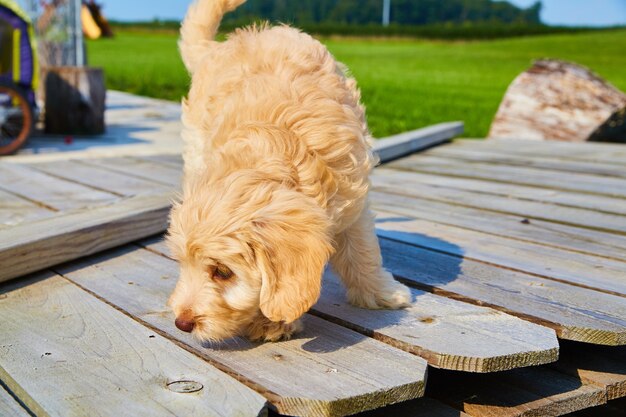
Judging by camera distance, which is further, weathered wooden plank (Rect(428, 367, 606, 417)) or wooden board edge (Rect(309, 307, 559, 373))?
weathered wooden plank (Rect(428, 367, 606, 417))

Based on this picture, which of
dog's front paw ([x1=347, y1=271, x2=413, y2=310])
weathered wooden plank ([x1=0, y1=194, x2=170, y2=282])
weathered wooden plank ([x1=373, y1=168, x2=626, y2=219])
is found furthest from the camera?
weathered wooden plank ([x1=373, y1=168, x2=626, y2=219])

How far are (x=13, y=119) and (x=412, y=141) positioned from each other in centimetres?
413

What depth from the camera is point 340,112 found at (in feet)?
10.4

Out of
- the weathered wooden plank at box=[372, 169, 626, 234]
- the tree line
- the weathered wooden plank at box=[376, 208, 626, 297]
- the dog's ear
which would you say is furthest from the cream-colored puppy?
the tree line

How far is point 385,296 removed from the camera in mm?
3279

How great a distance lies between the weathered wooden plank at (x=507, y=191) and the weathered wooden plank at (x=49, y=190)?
2.24 meters

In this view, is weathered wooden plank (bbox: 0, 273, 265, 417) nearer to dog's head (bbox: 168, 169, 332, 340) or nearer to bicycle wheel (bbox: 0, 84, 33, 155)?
dog's head (bbox: 168, 169, 332, 340)

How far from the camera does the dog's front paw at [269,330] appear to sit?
2.94m

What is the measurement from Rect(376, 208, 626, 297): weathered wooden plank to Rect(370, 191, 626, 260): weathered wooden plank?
0.33 feet

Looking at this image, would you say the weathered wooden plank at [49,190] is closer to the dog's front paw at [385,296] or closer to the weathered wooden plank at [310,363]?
the weathered wooden plank at [310,363]

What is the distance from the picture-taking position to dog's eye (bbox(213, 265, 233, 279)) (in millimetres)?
2768

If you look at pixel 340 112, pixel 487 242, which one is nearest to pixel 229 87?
pixel 340 112

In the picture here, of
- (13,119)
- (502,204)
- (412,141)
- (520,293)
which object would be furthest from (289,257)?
(13,119)

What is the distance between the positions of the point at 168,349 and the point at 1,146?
5728 mm
